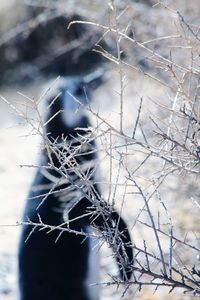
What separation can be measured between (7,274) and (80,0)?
173 inches

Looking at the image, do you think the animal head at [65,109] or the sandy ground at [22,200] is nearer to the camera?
the animal head at [65,109]

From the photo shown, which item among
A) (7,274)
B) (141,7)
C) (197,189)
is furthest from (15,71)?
(197,189)

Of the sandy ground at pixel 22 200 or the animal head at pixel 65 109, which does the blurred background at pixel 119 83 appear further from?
the animal head at pixel 65 109

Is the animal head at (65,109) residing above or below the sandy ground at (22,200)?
above

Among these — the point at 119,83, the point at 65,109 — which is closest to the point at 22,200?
the point at 119,83

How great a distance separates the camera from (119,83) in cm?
823

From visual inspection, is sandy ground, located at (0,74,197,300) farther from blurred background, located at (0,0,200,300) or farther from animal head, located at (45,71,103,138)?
animal head, located at (45,71,103,138)

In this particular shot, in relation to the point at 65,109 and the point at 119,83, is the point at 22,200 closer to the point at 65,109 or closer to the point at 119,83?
the point at 119,83

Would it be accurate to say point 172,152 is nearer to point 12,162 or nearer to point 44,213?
point 44,213

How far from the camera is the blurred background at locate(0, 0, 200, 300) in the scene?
4430 mm

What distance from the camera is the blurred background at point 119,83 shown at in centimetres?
443

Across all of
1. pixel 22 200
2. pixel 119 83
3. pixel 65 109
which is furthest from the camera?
pixel 22 200

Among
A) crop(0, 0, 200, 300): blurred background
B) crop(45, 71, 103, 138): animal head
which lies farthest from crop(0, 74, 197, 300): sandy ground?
crop(45, 71, 103, 138): animal head

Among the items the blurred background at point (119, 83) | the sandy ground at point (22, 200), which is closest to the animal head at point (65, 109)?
the sandy ground at point (22, 200)
